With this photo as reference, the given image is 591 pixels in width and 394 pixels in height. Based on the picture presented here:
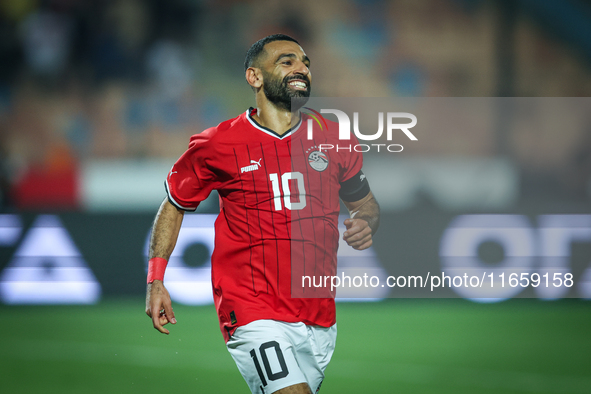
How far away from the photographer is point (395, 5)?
9078mm

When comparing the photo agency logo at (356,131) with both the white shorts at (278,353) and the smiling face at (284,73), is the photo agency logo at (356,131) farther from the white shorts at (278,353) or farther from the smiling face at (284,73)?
the white shorts at (278,353)

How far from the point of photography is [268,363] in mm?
2428

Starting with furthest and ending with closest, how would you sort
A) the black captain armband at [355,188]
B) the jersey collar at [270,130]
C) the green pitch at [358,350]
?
the green pitch at [358,350] < the black captain armband at [355,188] < the jersey collar at [270,130]

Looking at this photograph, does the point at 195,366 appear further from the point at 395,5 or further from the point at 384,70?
the point at 395,5

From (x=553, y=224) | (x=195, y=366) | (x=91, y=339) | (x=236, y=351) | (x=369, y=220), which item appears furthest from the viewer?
(x=553, y=224)

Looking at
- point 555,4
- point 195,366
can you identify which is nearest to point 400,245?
point 195,366

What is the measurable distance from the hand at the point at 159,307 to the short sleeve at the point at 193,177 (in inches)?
15.1

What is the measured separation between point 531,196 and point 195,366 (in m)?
4.17

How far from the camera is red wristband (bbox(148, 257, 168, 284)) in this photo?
2.67 metres

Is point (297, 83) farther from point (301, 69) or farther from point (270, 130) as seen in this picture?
point (270, 130)

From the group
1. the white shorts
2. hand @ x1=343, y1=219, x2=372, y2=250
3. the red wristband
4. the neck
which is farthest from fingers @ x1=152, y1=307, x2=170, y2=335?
the neck

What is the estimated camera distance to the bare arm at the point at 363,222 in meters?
2.58

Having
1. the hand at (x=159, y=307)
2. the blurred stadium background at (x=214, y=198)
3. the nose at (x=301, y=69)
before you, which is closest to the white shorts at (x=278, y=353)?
the hand at (x=159, y=307)

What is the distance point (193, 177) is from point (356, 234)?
73 cm
